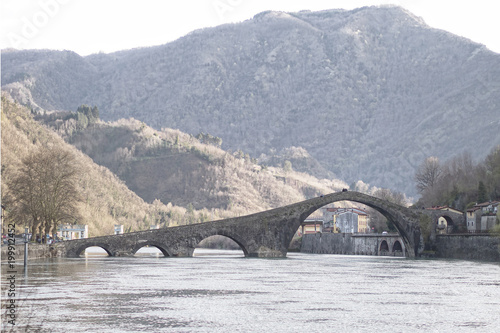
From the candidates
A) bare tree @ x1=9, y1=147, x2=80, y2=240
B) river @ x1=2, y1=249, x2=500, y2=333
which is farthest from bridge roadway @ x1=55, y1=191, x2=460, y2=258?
river @ x1=2, y1=249, x2=500, y2=333

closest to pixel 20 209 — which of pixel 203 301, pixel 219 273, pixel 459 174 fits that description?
pixel 219 273

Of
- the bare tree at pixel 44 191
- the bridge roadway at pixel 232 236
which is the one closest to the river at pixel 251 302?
the bare tree at pixel 44 191

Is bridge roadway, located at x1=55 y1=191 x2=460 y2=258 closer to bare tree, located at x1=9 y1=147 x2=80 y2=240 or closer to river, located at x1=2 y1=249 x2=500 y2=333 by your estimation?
bare tree, located at x1=9 y1=147 x2=80 y2=240

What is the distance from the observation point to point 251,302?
5150 cm

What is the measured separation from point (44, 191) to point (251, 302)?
63503mm

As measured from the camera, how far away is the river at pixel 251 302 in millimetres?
41000

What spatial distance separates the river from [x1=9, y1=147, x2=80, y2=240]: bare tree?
30609 mm

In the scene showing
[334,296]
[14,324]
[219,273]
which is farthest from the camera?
[219,273]

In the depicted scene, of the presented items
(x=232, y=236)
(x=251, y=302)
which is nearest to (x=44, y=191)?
(x=232, y=236)

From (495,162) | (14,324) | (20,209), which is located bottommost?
(14,324)

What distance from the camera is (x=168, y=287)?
6197cm

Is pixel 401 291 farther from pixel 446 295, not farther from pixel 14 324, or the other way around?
pixel 14 324

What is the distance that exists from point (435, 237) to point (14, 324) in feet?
354

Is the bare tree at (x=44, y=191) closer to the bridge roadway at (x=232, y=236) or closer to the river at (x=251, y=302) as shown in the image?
the bridge roadway at (x=232, y=236)
